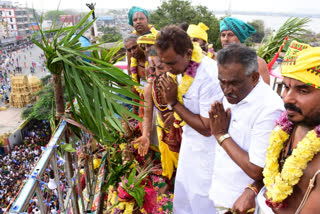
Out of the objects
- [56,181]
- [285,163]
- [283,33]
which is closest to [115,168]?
[56,181]

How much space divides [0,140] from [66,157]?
21579mm

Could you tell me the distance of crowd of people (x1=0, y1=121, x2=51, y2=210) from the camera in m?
11.4

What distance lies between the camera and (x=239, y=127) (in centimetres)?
151

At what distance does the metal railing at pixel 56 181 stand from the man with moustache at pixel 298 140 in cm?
121

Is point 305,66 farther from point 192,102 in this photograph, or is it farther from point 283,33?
point 283,33

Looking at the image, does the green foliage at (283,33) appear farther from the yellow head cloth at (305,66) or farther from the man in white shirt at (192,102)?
the yellow head cloth at (305,66)

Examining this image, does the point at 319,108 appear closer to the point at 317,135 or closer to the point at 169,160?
the point at 317,135

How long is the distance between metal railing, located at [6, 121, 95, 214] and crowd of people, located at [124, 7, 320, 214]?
75 cm

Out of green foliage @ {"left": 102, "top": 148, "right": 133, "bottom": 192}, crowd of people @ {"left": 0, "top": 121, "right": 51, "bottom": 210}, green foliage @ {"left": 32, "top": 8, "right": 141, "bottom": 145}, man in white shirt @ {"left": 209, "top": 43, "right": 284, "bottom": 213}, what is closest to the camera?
man in white shirt @ {"left": 209, "top": 43, "right": 284, "bottom": 213}

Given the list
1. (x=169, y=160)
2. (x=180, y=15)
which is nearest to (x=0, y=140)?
(x=180, y=15)

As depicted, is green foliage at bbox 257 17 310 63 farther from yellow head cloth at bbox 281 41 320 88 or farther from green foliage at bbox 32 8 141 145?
yellow head cloth at bbox 281 41 320 88

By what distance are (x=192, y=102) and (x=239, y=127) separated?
569mm

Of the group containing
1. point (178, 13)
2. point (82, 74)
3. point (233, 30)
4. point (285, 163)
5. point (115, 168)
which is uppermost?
point (178, 13)

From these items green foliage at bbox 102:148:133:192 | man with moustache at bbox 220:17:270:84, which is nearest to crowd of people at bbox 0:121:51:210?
green foliage at bbox 102:148:133:192
